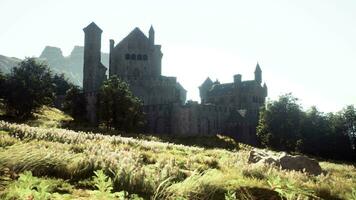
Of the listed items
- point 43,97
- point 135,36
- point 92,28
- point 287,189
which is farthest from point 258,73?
point 287,189

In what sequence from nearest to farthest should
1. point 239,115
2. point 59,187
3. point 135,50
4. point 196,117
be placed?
point 59,187
point 196,117
point 239,115
point 135,50

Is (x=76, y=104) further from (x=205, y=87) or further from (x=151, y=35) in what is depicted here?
(x=205, y=87)

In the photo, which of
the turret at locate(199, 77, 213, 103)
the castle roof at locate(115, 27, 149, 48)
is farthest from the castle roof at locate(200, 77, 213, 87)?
the castle roof at locate(115, 27, 149, 48)

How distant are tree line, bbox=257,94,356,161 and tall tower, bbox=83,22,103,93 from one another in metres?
30.2

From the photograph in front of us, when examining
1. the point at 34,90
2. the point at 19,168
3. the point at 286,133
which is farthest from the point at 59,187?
the point at 286,133

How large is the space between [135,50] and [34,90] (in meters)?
27.5

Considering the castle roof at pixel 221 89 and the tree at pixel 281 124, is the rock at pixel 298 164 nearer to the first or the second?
the tree at pixel 281 124

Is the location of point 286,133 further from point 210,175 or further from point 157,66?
point 210,175

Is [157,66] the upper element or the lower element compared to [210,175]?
upper

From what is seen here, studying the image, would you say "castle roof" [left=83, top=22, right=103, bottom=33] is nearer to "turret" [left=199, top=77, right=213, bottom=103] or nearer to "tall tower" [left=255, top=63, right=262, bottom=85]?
"turret" [left=199, top=77, right=213, bottom=103]

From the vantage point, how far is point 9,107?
5697cm

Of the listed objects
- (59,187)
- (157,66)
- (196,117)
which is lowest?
(59,187)

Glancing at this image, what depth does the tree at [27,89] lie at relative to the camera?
182ft

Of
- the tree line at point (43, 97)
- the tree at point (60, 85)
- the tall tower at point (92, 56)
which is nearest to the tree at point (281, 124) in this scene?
the tree line at point (43, 97)
